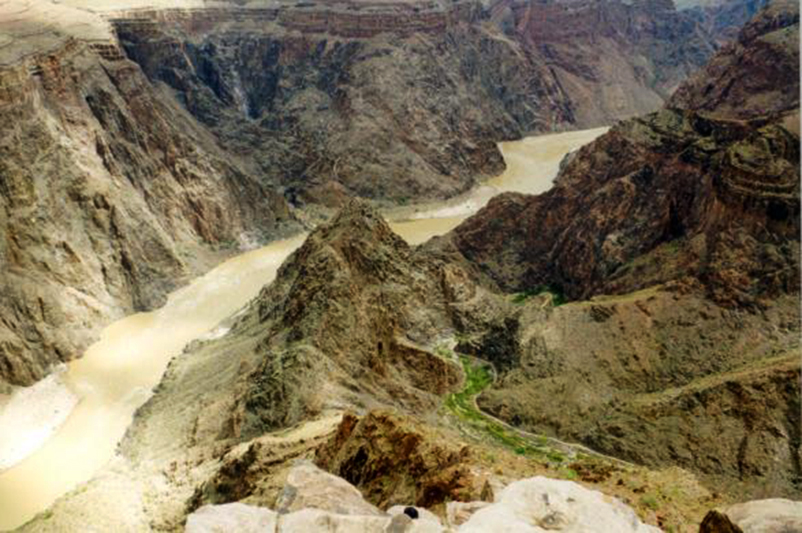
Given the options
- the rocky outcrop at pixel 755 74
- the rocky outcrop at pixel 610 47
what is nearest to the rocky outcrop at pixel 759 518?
the rocky outcrop at pixel 755 74

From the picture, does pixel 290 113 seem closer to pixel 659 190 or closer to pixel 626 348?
pixel 659 190

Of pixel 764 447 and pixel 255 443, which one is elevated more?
pixel 255 443

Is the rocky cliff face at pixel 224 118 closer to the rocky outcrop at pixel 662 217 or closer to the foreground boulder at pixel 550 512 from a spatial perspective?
the rocky outcrop at pixel 662 217

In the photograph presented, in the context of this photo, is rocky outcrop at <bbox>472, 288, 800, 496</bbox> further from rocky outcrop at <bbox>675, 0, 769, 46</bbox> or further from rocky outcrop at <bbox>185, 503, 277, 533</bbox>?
rocky outcrop at <bbox>675, 0, 769, 46</bbox>

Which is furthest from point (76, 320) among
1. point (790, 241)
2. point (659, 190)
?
point (790, 241)

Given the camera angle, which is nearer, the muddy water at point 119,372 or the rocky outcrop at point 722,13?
the muddy water at point 119,372

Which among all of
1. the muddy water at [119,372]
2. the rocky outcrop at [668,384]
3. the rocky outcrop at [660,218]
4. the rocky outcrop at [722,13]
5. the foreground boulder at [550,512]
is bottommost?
the muddy water at [119,372]
